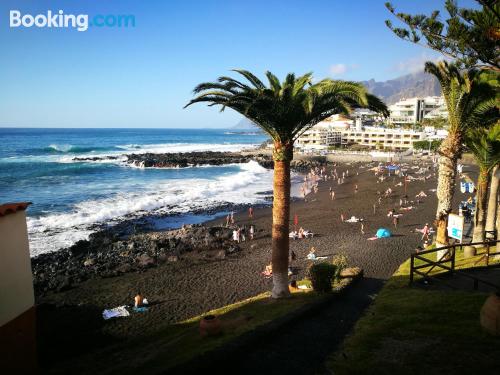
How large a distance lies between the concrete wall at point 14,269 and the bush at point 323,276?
24.0ft

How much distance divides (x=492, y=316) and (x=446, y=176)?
22.0 ft

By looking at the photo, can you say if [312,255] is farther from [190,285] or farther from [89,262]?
[89,262]

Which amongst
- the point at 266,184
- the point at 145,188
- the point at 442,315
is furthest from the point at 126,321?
the point at 266,184

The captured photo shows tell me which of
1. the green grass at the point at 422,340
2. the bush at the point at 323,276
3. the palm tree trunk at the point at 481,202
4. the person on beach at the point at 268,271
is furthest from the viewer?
the person on beach at the point at 268,271

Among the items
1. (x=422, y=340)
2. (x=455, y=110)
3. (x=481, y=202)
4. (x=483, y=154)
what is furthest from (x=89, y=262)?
(x=483, y=154)

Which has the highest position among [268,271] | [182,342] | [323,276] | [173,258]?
[323,276]

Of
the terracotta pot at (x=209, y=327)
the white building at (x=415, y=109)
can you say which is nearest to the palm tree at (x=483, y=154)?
the terracotta pot at (x=209, y=327)

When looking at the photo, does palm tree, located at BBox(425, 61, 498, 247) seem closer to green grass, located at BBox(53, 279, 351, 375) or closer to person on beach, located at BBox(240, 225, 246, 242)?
green grass, located at BBox(53, 279, 351, 375)

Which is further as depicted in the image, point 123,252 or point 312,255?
point 123,252

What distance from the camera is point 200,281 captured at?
54.1 ft

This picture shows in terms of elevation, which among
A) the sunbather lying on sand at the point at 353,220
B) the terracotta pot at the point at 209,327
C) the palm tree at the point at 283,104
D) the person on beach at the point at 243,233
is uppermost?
the palm tree at the point at 283,104

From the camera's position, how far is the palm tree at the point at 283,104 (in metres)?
9.67

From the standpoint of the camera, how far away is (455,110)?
12.3 meters

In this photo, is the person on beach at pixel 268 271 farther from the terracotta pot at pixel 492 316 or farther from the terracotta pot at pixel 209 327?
the terracotta pot at pixel 492 316
